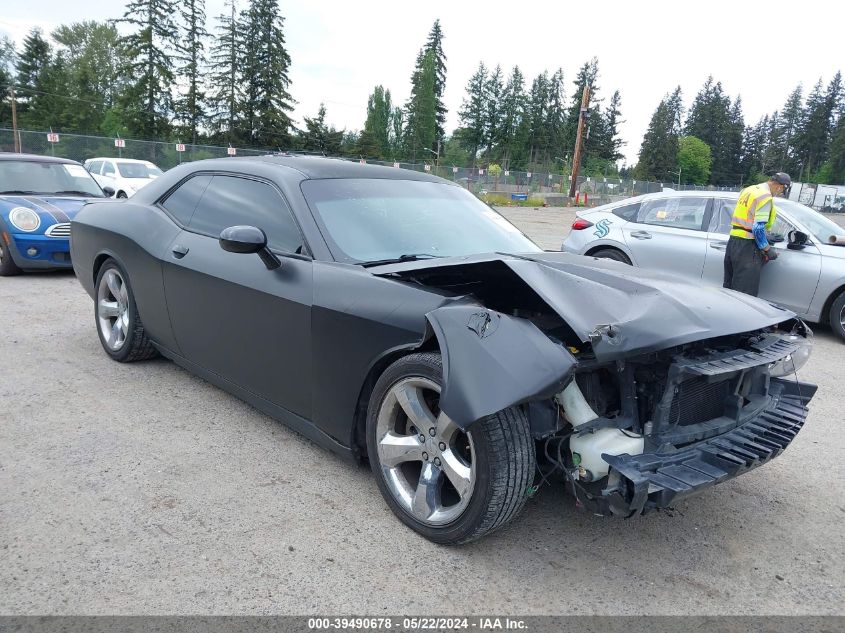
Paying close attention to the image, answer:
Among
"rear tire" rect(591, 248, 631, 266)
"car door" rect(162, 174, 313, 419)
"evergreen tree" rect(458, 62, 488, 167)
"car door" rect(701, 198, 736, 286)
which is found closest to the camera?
"car door" rect(162, 174, 313, 419)

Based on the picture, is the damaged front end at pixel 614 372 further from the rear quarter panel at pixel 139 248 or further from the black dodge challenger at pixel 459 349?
the rear quarter panel at pixel 139 248

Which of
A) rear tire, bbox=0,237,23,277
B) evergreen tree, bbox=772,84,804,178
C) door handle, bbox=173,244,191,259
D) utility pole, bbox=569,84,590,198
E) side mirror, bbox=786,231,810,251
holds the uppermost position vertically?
evergreen tree, bbox=772,84,804,178

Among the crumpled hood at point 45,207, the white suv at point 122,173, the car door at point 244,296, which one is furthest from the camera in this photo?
the white suv at point 122,173

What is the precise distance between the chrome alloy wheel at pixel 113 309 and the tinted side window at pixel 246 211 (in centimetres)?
105

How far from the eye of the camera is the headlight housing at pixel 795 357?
9.58 feet

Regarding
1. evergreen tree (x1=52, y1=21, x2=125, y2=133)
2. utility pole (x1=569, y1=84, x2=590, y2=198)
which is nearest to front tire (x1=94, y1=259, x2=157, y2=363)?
utility pole (x1=569, y1=84, x2=590, y2=198)

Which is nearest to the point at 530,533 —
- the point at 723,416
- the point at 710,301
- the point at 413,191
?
the point at 723,416

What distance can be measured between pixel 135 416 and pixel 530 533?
8.09 ft

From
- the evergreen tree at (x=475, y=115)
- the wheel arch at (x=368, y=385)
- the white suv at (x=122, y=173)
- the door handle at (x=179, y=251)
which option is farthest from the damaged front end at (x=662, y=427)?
the evergreen tree at (x=475, y=115)

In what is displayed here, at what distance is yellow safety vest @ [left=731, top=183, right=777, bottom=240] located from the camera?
6.58 metres

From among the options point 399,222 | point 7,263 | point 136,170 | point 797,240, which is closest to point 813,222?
point 797,240

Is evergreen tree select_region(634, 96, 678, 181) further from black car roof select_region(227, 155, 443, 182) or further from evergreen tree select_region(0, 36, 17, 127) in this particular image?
black car roof select_region(227, 155, 443, 182)

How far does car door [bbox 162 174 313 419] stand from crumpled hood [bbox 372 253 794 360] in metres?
0.56

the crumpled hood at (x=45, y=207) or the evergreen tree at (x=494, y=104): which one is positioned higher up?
the evergreen tree at (x=494, y=104)
